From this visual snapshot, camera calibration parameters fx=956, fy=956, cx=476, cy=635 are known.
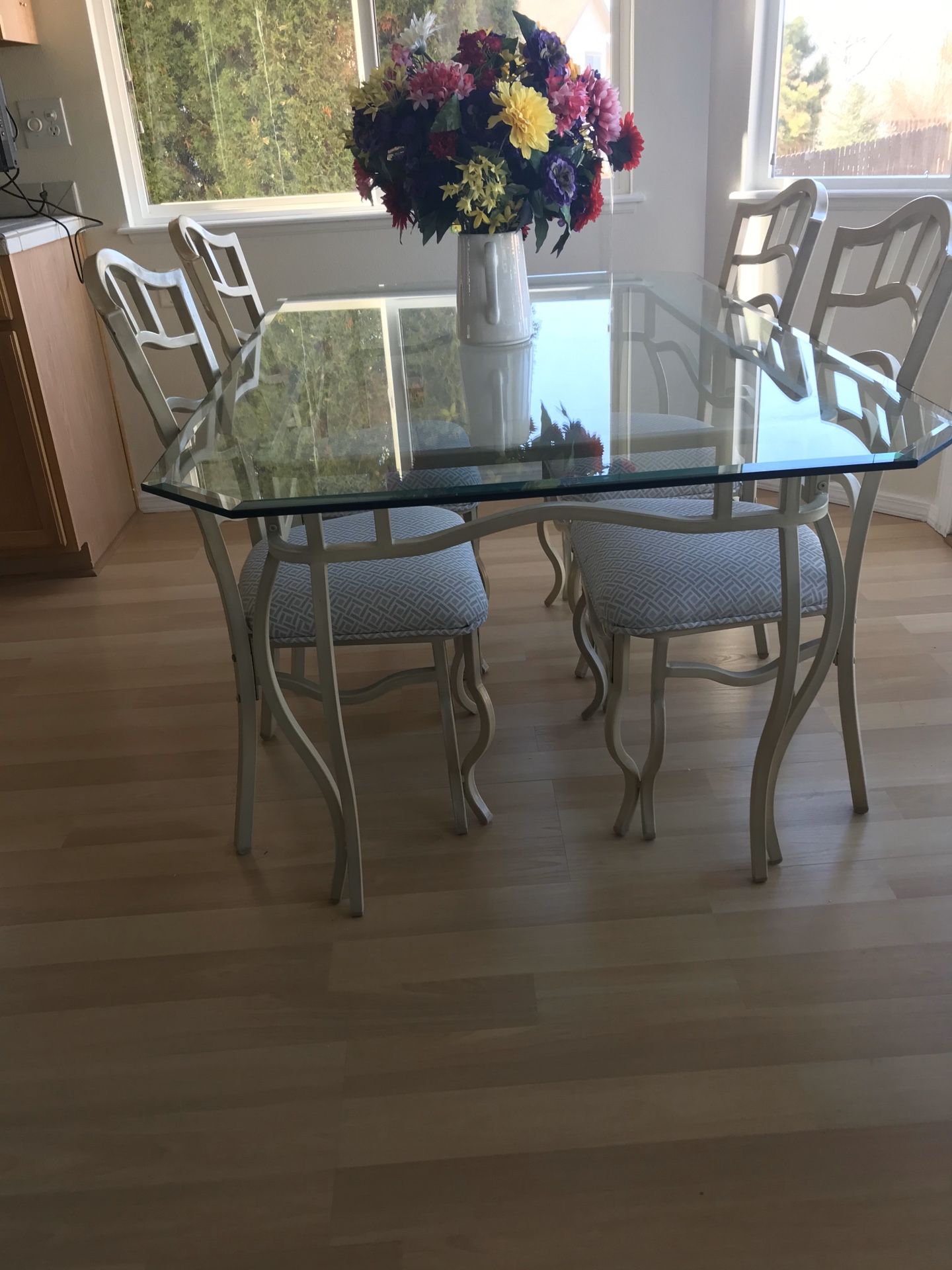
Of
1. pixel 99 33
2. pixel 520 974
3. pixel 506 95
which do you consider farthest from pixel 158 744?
pixel 99 33

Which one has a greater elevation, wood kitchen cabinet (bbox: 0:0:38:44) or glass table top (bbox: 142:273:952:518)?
wood kitchen cabinet (bbox: 0:0:38:44)

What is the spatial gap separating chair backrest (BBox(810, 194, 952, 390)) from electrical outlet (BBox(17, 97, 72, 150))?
7.62ft

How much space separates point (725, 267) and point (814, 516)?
124 cm

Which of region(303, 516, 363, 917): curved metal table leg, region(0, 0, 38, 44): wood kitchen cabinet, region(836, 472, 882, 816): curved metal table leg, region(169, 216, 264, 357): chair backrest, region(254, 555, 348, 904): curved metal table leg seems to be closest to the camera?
region(303, 516, 363, 917): curved metal table leg

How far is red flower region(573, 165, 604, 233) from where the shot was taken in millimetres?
1674

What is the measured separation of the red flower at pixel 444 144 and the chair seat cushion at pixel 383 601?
642mm

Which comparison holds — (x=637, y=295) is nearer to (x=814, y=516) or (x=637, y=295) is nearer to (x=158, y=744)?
(x=814, y=516)

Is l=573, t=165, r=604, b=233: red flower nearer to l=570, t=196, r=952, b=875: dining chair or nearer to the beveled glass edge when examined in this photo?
l=570, t=196, r=952, b=875: dining chair

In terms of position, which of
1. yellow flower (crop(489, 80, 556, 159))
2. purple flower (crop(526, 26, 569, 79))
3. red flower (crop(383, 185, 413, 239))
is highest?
purple flower (crop(526, 26, 569, 79))

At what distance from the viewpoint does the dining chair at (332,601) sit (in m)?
1.46

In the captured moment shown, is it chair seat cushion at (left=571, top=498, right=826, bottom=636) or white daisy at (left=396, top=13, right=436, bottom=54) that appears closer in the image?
chair seat cushion at (left=571, top=498, right=826, bottom=636)

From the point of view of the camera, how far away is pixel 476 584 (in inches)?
61.9

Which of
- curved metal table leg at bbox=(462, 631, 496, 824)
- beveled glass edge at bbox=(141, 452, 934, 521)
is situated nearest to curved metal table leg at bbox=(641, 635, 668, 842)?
curved metal table leg at bbox=(462, 631, 496, 824)

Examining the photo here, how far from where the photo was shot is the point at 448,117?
1.49 metres
